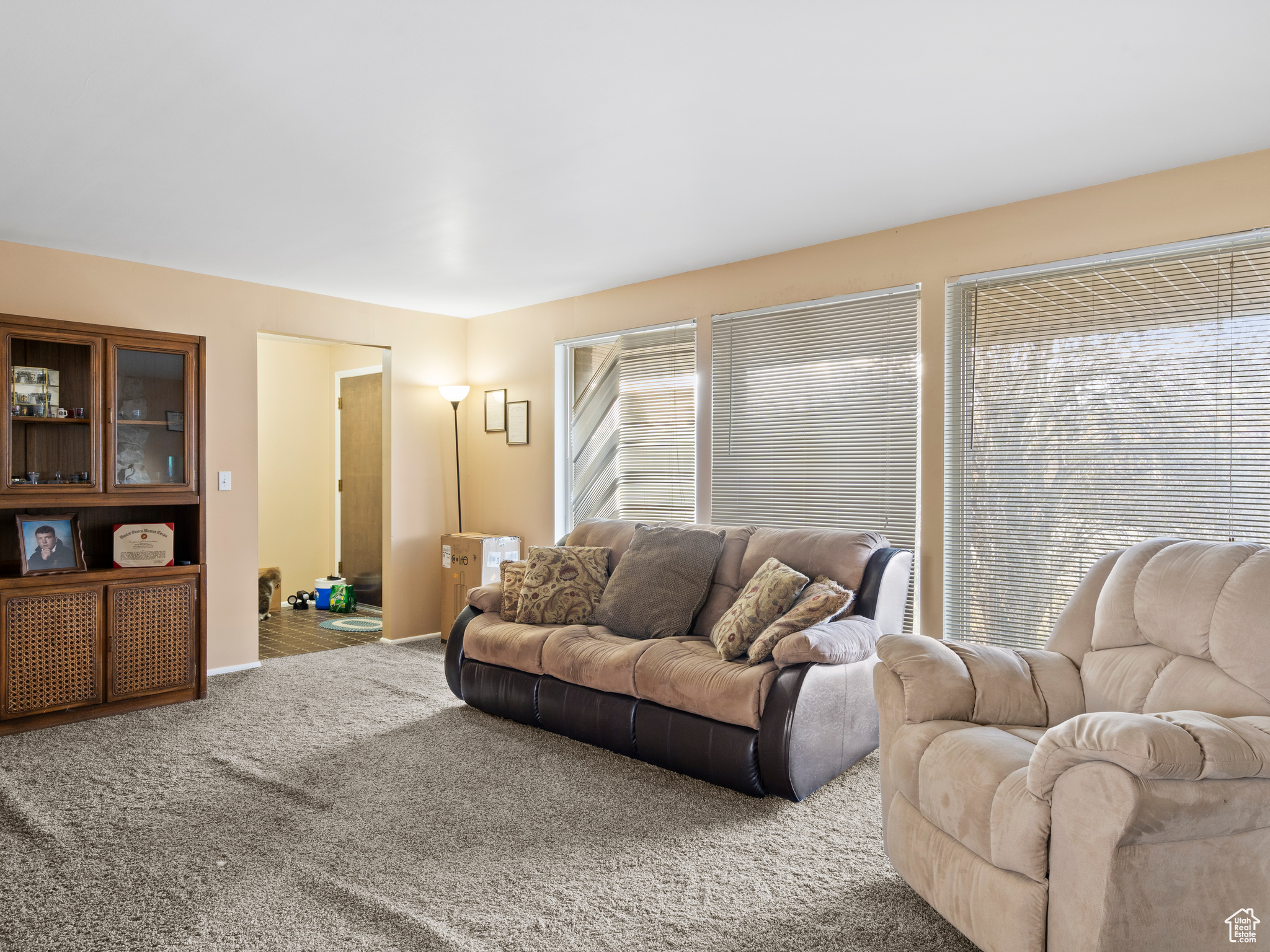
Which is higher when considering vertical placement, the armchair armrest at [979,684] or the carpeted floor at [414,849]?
the armchair armrest at [979,684]

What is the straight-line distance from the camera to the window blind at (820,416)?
12.6 ft

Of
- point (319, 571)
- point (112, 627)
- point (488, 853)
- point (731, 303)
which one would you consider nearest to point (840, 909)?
point (488, 853)

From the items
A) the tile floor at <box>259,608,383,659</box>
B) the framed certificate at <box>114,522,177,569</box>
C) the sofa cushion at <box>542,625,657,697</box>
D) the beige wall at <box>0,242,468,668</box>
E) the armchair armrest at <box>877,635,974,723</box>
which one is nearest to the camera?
the armchair armrest at <box>877,635,974,723</box>

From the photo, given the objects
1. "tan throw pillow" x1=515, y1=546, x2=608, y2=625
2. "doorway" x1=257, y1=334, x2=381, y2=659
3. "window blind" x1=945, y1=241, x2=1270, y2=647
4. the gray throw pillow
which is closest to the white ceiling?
"window blind" x1=945, y1=241, x2=1270, y2=647

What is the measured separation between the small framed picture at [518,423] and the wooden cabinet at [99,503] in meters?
2.13

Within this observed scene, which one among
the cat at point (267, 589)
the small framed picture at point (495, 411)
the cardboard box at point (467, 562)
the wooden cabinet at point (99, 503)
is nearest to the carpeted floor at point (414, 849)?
the wooden cabinet at point (99, 503)

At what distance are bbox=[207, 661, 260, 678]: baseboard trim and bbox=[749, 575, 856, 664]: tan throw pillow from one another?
11.3ft

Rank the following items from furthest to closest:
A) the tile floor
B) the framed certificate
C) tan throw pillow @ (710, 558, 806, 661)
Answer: the tile floor < the framed certificate < tan throw pillow @ (710, 558, 806, 661)

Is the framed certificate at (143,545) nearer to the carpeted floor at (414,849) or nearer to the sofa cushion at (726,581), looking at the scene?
the carpeted floor at (414,849)

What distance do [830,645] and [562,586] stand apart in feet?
5.17

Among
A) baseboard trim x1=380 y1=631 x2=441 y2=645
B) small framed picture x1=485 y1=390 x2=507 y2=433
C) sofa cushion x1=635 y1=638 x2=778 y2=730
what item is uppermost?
small framed picture x1=485 y1=390 x2=507 y2=433

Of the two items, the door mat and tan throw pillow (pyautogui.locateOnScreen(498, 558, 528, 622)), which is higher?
tan throw pillow (pyautogui.locateOnScreen(498, 558, 528, 622))

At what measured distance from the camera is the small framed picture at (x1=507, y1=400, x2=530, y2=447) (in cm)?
575

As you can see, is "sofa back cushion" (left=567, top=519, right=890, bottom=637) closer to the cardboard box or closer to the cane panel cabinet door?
the cardboard box
